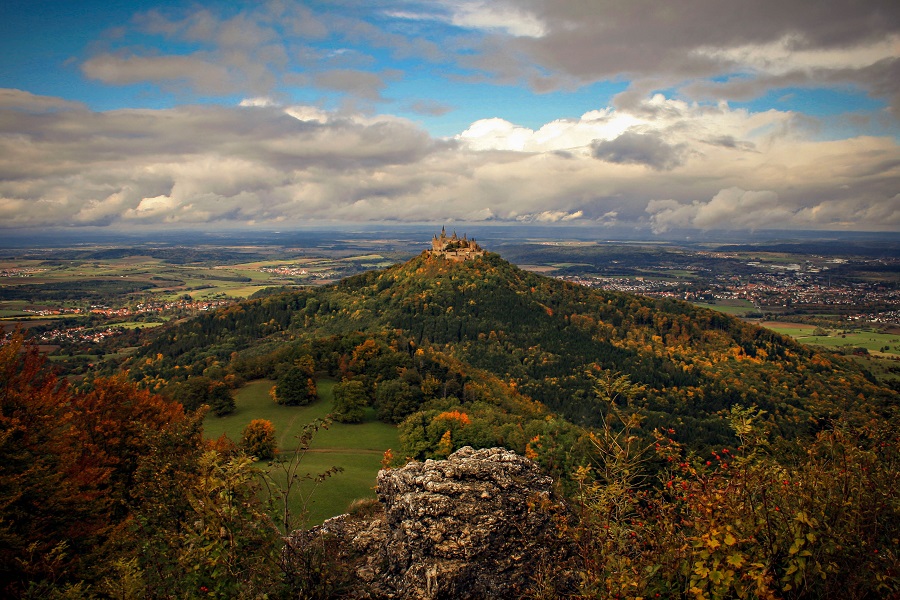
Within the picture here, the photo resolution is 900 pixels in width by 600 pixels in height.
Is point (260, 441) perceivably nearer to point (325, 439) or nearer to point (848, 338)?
point (325, 439)

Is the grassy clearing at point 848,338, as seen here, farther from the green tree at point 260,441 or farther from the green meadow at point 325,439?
the green tree at point 260,441

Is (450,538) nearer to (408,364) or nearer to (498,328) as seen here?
(408,364)

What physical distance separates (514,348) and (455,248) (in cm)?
5397

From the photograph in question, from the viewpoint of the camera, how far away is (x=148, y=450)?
867 inches

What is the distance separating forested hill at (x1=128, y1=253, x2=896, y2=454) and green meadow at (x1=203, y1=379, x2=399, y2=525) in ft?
14.5

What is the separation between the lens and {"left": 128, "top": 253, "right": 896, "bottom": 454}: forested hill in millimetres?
68938

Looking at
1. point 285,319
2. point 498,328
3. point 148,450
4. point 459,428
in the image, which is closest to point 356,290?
point 285,319

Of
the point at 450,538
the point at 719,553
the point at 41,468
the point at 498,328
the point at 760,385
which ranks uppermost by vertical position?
the point at 719,553

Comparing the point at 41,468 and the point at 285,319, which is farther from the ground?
the point at 41,468

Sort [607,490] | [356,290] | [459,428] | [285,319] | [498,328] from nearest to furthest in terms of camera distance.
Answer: [607,490], [459,428], [498,328], [285,319], [356,290]

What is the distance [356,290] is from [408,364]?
78.3 metres

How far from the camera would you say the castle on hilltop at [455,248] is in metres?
146

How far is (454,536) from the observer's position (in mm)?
13969

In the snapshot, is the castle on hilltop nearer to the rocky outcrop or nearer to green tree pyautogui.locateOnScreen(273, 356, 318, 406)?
green tree pyautogui.locateOnScreen(273, 356, 318, 406)
